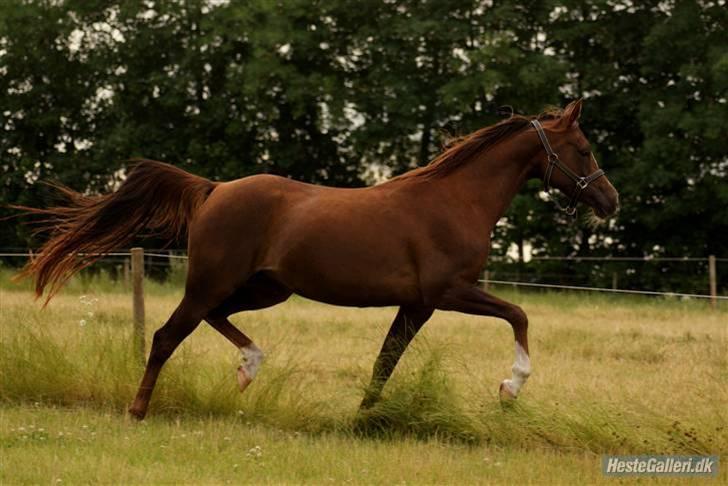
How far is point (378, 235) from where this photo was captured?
764cm

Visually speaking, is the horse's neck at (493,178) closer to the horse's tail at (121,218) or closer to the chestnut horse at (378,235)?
the chestnut horse at (378,235)

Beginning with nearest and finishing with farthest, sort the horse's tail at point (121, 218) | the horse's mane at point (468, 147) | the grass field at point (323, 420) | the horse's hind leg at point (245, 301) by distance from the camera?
the grass field at point (323, 420) < the horse's mane at point (468, 147) < the horse's hind leg at point (245, 301) < the horse's tail at point (121, 218)

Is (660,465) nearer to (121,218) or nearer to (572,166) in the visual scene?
(572,166)

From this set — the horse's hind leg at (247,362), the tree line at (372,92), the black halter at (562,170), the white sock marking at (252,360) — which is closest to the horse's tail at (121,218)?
the horse's hind leg at (247,362)

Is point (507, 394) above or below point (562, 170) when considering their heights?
below

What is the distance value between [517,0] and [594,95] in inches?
126

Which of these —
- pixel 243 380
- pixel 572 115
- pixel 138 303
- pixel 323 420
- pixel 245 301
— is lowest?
pixel 323 420

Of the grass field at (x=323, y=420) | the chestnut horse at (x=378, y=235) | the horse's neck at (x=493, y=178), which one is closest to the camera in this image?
the grass field at (x=323, y=420)

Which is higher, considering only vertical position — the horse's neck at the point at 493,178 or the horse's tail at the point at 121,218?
the horse's neck at the point at 493,178

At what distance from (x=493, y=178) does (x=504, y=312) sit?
3.71 feet

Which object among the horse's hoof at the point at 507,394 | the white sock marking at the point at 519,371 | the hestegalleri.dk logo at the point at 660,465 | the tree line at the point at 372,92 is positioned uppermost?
the tree line at the point at 372,92

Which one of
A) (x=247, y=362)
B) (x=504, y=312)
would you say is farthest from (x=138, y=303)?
(x=504, y=312)

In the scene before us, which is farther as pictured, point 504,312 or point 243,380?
point 243,380

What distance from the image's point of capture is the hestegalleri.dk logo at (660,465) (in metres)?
6.36
